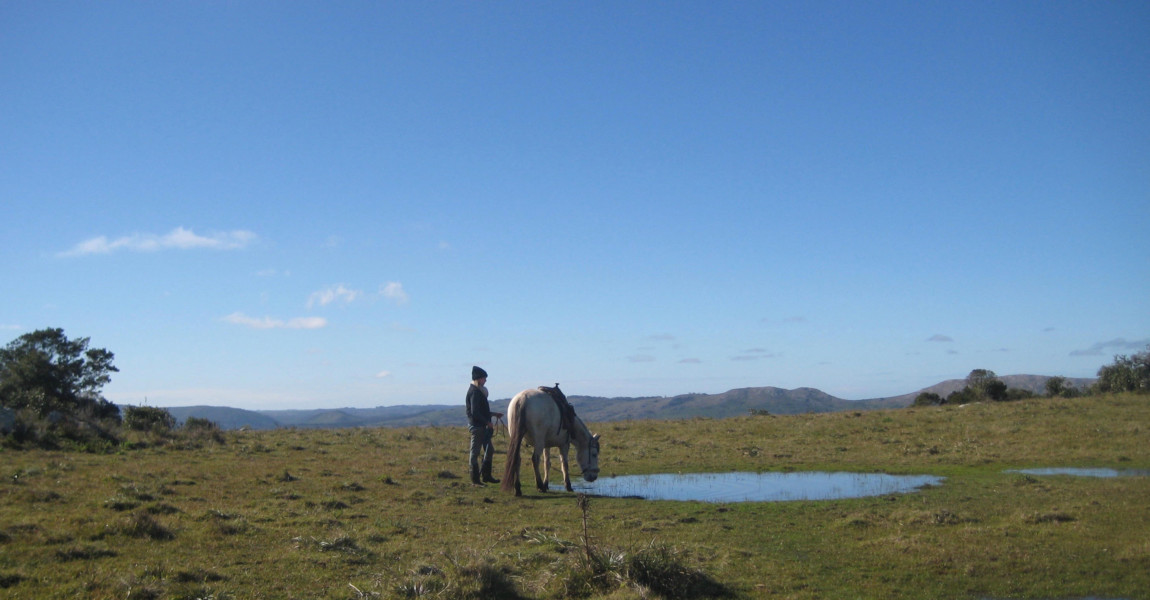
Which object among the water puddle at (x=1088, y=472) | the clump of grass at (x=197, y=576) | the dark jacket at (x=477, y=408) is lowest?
the water puddle at (x=1088, y=472)

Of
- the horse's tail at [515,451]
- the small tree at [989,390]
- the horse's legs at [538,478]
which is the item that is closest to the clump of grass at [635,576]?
the horse's tail at [515,451]

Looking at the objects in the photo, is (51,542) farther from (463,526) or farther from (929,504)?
(929,504)

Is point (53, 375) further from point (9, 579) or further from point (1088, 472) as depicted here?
point (1088, 472)

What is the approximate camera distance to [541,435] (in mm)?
15398

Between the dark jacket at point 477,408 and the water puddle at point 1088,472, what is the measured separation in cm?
1303

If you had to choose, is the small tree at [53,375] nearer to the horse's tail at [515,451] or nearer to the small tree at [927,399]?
the horse's tail at [515,451]

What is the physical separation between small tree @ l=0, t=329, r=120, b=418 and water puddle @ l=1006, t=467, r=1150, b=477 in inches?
1201

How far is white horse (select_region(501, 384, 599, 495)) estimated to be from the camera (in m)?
14.6

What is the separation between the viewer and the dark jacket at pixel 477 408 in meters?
15.7

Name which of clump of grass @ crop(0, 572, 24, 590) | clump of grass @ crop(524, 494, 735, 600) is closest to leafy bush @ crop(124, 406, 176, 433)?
clump of grass @ crop(0, 572, 24, 590)

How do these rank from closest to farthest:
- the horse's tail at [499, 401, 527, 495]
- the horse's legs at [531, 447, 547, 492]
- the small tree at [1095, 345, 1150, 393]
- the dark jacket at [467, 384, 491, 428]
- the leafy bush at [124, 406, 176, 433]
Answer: the horse's tail at [499, 401, 527, 495] < the horse's legs at [531, 447, 547, 492] < the dark jacket at [467, 384, 491, 428] < the leafy bush at [124, 406, 176, 433] < the small tree at [1095, 345, 1150, 393]

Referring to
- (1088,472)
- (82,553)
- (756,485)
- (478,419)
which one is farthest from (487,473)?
(1088,472)

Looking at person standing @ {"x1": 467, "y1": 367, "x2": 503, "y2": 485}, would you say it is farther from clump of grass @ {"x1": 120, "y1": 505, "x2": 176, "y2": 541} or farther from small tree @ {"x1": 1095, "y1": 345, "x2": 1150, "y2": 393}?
small tree @ {"x1": 1095, "y1": 345, "x2": 1150, "y2": 393}

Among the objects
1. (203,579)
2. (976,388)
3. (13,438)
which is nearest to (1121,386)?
(976,388)
